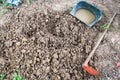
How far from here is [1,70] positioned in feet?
8.58

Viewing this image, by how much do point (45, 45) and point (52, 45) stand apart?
0.08 m

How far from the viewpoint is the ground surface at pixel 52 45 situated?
2628 millimetres

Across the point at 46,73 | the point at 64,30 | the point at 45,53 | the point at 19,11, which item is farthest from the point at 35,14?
the point at 46,73

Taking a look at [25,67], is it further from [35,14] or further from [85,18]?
[85,18]

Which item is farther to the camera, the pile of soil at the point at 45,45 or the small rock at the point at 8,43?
the small rock at the point at 8,43

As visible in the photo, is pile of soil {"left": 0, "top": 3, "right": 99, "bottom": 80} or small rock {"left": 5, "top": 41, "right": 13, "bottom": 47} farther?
small rock {"left": 5, "top": 41, "right": 13, "bottom": 47}

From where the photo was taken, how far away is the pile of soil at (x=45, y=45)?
2.62 m

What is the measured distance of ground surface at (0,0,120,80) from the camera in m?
2.63

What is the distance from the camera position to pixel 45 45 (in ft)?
9.17

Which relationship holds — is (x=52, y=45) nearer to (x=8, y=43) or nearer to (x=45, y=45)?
(x=45, y=45)

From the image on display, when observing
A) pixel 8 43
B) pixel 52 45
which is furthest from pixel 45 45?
pixel 8 43

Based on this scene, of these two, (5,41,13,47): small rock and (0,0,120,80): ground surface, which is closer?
(0,0,120,80): ground surface

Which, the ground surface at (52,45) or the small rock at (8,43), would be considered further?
the small rock at (8,43)

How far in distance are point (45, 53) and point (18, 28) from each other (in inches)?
20.1
